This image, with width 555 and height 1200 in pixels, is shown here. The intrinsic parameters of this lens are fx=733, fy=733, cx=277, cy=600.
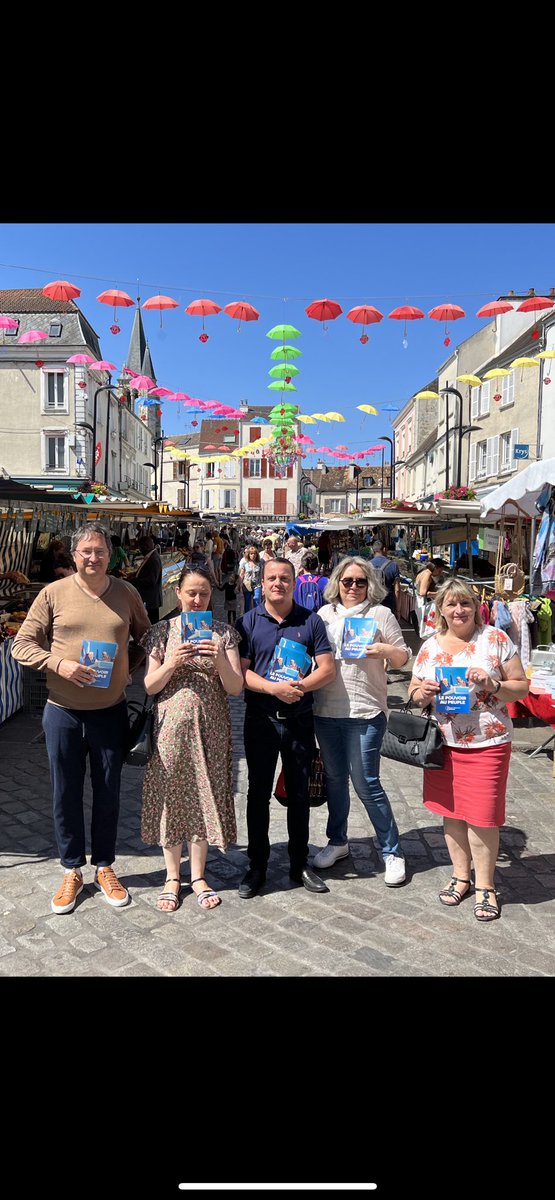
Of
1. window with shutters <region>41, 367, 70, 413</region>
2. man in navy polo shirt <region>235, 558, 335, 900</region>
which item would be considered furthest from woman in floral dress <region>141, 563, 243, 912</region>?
window with shutters <region>41, 367, 70, 413</region>

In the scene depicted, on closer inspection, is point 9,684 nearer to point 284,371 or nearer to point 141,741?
point 141,741

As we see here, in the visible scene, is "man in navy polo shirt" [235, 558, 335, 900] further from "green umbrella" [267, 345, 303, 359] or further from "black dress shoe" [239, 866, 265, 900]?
"green umbrella" [267, 345, 303, 359]

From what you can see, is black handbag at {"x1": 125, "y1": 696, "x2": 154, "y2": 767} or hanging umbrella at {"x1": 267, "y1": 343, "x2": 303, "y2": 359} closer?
black handbag at {"x1": 125, "y1": 696, "x2": 154, "y2": 767}

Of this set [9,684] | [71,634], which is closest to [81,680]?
[71,634]

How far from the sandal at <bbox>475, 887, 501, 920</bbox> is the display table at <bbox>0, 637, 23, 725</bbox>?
15.0ft

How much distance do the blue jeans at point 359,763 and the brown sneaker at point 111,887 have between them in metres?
1.20

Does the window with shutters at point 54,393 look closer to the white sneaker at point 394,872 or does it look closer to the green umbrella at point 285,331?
the green umbrella at point 285,331

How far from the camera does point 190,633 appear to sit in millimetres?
3414

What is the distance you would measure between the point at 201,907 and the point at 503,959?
4.67 ft

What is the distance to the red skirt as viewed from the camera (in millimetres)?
3484

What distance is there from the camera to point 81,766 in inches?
141
